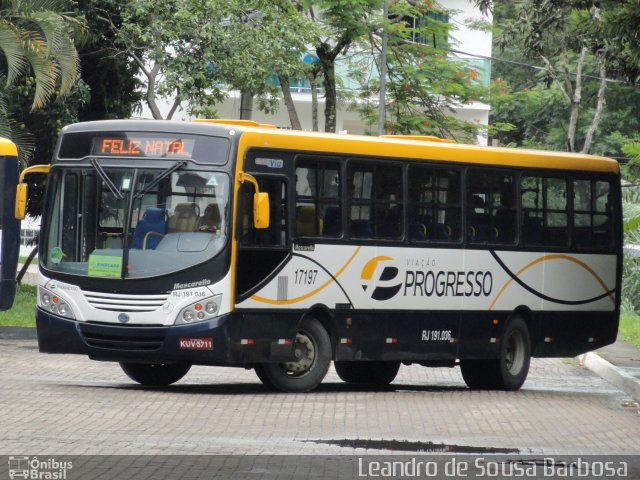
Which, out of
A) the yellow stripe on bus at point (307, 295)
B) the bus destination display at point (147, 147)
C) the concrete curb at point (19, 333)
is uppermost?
the bus destination display at point (147, 147)

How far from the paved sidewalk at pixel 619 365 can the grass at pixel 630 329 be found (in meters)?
0.30

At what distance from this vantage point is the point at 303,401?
49.7 ft

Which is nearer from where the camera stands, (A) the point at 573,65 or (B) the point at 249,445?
(B) the point at 249,445

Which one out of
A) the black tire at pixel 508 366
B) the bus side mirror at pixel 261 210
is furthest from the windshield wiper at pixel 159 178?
the black tire at pixel 508 366

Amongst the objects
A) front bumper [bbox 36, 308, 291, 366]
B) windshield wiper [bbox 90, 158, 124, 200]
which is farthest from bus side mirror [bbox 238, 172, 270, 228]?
windshield wiper [bbox 90, 158, 124, 200]

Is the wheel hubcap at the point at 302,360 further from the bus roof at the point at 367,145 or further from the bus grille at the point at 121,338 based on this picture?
the bus roof at the point at 367,145

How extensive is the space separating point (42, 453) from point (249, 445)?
173cm

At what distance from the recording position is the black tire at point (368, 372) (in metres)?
18.6

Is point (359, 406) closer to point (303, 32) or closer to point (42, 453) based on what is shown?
point (42, 453)

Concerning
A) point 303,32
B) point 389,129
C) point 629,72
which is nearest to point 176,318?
point 629,72

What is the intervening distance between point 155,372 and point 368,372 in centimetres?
312

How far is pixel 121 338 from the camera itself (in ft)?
50.5

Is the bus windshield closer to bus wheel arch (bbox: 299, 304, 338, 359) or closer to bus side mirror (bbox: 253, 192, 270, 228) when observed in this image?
bus side mirror (bbox: 253, 192, 270, 228)

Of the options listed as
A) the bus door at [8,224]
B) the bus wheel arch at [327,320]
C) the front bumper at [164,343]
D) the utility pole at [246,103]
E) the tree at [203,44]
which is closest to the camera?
the front bumper at [164,343]
